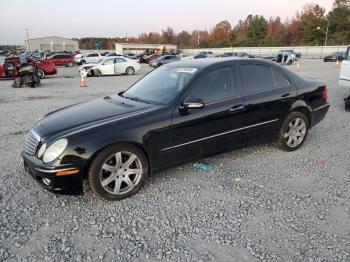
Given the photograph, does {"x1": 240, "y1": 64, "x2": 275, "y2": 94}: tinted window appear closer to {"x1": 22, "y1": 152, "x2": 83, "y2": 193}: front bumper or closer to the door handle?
the door handle

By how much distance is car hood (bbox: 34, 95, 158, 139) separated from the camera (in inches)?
137

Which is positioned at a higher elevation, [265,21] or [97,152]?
[265,21]

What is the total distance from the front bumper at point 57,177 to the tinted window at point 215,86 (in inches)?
69.0

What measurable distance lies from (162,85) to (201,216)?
2.02 meters

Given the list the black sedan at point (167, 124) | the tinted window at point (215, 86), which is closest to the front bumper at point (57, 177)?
the black sedan at point (167, 124)

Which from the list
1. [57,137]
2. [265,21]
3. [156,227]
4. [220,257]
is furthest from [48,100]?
[265,21]

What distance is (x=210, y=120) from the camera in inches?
158

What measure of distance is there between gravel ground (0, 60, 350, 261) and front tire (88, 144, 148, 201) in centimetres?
15

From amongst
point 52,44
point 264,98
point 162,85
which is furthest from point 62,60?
point 52,44

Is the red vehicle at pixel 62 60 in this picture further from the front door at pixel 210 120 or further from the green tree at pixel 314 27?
the green tree at pixel 314 27

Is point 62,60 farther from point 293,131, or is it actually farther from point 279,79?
point 293,131

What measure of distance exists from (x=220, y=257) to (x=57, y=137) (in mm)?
2107

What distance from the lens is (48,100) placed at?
35.4ft

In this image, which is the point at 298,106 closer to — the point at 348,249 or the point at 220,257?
the point at 348,249
